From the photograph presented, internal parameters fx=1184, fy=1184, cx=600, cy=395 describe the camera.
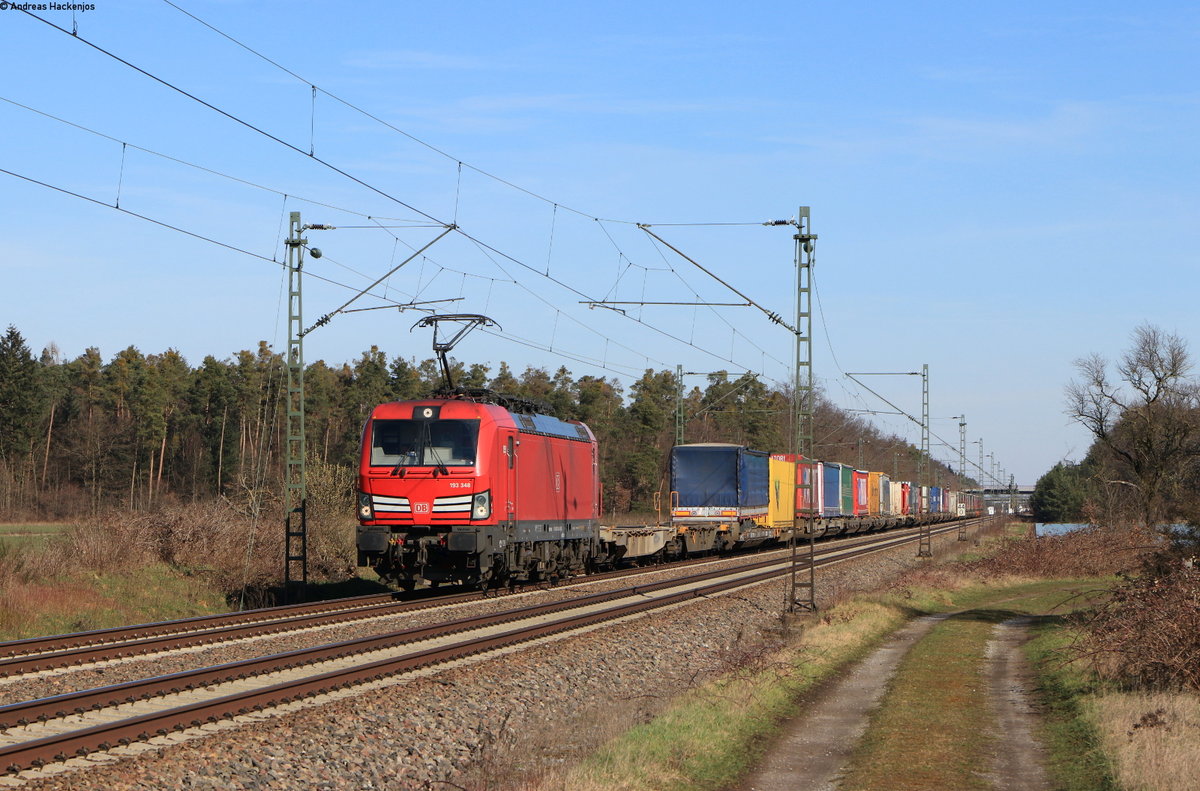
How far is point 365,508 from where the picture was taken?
895 inches

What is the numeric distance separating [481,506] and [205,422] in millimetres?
72871

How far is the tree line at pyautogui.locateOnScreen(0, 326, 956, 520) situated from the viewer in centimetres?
7562

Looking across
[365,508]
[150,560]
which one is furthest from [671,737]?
[150,560]

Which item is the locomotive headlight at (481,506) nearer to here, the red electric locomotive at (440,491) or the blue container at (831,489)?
the red electric locomotive at (440,491)

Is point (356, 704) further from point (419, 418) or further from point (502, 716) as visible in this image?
point (419, 418)

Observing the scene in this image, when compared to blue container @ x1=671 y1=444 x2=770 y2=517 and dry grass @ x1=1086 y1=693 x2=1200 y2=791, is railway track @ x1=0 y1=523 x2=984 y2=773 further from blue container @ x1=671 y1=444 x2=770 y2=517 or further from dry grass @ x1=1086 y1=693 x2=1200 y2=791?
blue container @ x1=671 y1=444 x2=770 y2=517

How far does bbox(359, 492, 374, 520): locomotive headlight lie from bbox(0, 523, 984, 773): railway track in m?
3.41

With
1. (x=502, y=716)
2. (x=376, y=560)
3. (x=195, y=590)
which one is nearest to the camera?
(x=502, y=716)

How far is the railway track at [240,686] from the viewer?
390 inches

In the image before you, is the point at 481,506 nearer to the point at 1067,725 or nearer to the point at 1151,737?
the point at 1067,725

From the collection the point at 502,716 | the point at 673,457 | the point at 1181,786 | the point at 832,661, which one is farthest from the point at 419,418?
the point at 673,457

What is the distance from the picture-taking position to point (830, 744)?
11641mm

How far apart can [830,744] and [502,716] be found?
3469 mm

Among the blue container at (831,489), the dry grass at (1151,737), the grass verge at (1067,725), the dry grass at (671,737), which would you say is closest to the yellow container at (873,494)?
the blue container at (831,489)
